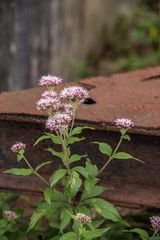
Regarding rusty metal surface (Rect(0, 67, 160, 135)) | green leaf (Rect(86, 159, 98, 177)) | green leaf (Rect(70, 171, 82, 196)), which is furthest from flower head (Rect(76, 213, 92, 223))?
rusty metal surface (Rect(0, 67, 160, 135))

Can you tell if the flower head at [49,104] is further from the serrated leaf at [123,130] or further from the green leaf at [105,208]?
the green leaf at [105,208]

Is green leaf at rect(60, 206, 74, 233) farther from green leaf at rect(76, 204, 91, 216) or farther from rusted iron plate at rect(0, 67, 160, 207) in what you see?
rusted iron plate at rect(0, 67, 160, 207)

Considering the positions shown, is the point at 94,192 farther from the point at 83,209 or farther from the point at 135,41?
the point at 135,41

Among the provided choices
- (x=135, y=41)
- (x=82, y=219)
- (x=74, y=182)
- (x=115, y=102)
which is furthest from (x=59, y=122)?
(x=135, y=41)

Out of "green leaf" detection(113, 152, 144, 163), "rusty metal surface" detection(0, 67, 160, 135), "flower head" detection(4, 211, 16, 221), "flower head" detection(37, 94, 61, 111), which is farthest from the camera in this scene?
"flower head" detection(4, 211, 16, 221)

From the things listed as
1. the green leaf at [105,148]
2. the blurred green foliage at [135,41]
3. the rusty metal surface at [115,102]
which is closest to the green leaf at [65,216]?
the green leaf at [105,148]

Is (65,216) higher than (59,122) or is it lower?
lower
